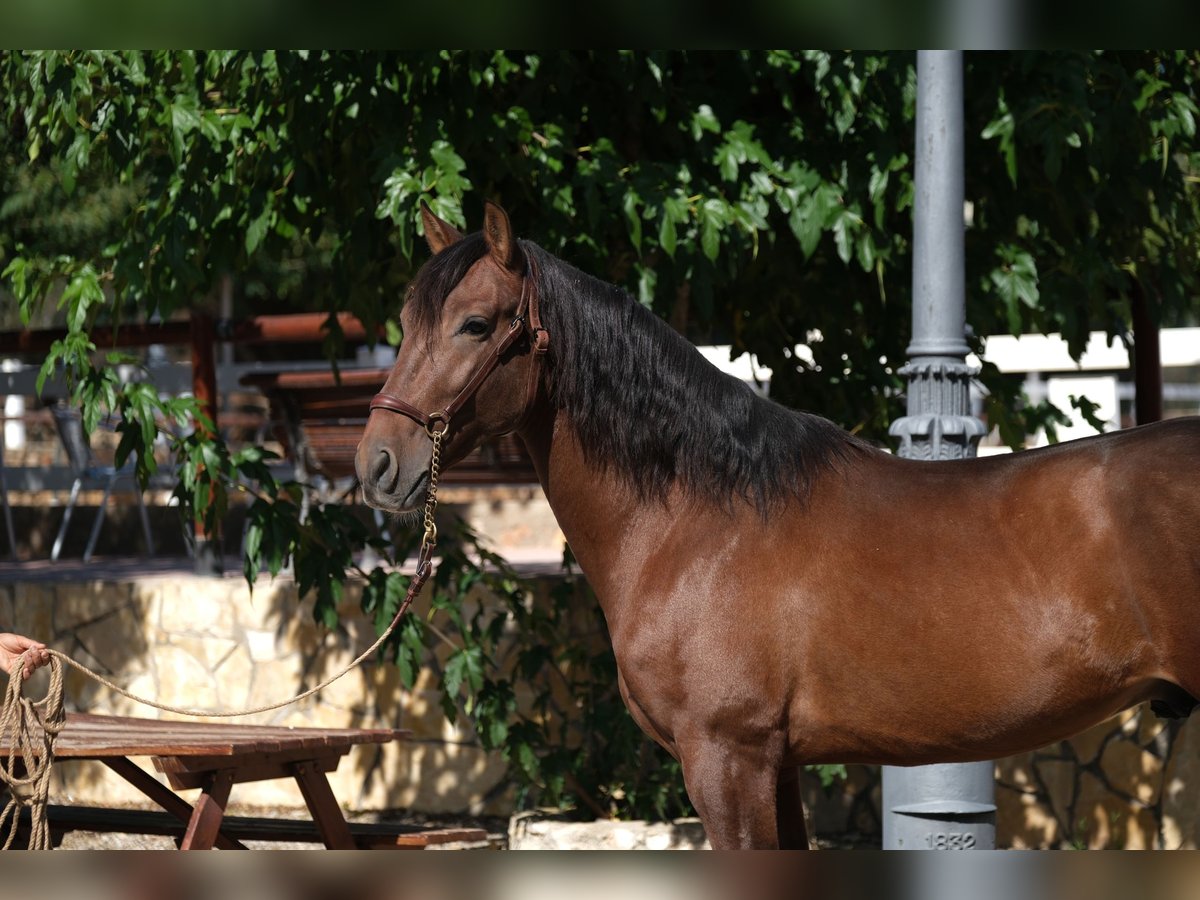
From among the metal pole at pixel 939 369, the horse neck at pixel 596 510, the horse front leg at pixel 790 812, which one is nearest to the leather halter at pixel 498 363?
the horse neck at pixel 596 510

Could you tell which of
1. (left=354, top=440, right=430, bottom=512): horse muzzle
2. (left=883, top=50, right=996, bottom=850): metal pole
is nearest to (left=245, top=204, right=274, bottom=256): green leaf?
(left=354, top=440, right=430, bottom=512): horse muzzle

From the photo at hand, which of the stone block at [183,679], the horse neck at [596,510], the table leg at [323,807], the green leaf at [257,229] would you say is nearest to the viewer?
the horse neck at [596,510]

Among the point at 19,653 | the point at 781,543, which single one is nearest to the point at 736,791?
the point at 781,543

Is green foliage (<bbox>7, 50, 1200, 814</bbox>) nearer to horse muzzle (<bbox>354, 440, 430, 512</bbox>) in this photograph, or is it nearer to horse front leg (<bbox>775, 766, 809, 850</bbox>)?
horse muzzle (<bbox>354, 440, 430, 512</bbox>)

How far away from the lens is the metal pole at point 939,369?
3438 mm

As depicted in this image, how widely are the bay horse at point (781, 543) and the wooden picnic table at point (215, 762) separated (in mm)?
1406

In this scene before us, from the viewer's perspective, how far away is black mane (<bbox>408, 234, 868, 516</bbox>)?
2.76 meters

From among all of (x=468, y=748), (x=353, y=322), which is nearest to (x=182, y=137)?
(x=353, y=322)

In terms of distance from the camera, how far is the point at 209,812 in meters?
3.71

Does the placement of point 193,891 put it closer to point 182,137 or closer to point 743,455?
point 743,455

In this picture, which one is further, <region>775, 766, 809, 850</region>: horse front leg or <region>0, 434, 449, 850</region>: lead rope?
<region>775, 766, 809, 850</region>: horse front leg

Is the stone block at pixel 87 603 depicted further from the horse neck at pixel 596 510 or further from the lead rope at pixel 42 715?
the horse neck at pixel 596 510

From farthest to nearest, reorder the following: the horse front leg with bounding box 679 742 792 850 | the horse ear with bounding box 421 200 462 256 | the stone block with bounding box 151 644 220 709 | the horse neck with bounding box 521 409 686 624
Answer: the stone block with bounding box 151 644 220 709 < the horse ear with bounding box 421 200 462 256 < the horse neck with bounding box 521 409 686 624 < the horse front leg with bounding box 679 742 792 850

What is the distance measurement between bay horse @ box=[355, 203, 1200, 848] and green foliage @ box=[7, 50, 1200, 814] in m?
1.34
